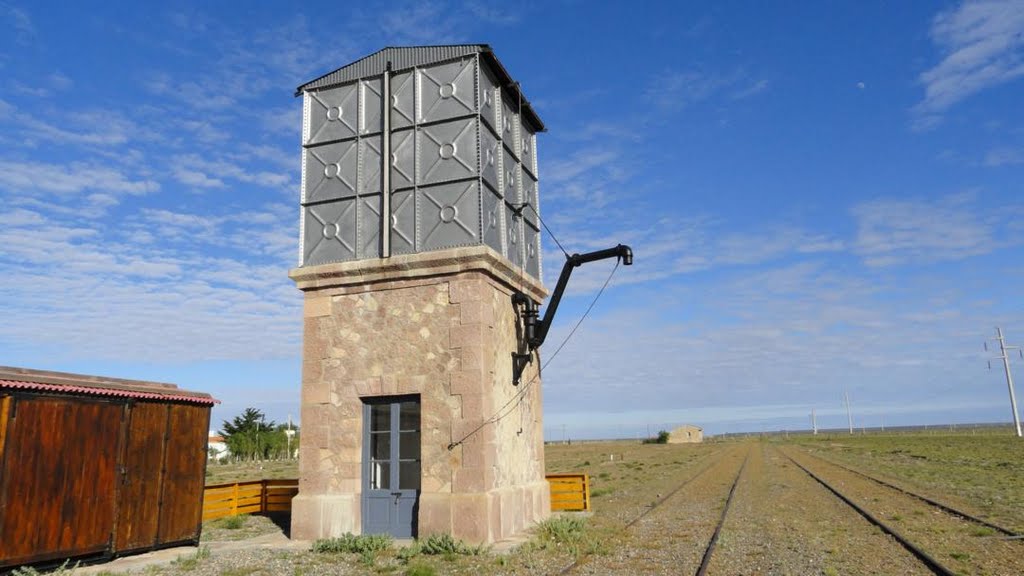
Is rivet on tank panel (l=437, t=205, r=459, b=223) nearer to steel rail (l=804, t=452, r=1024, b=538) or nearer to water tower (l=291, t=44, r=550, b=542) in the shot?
water tower (l=291, t=44, r=550, b=542)

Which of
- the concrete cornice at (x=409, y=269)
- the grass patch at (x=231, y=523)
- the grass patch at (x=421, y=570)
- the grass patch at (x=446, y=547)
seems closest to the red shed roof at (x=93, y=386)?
the concrete cornice at (x=409, y=269)

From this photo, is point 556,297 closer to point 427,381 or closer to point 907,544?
point 427,381

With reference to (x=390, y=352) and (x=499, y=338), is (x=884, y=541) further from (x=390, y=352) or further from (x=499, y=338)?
(x=390, y=352)

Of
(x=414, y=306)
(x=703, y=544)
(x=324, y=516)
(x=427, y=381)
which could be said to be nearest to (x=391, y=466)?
(x=324, y=516)

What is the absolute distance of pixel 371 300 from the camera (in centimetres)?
1350

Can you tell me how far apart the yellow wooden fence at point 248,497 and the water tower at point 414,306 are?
19.3 ft

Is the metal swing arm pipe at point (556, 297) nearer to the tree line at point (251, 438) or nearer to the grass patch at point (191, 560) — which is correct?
the grass patch at point (191, 560)

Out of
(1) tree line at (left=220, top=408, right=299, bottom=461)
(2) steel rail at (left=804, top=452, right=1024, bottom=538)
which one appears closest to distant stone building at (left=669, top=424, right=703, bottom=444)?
(1) tree line at (left=220, top=408, right=299, bottom=461)

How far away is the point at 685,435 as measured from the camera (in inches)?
4651

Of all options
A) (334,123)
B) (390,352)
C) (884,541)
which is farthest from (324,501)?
(884,541)

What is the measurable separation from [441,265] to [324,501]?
191 inches

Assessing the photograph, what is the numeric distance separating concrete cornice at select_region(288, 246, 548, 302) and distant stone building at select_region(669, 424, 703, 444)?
108m

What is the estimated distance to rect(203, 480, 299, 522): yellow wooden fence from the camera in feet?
57.9

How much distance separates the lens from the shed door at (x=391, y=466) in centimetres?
1263
